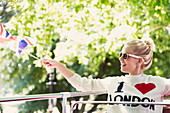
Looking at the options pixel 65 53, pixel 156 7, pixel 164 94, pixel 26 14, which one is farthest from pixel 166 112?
pixel 65 53

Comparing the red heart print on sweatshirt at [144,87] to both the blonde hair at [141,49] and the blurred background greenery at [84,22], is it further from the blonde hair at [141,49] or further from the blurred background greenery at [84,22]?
the blurred background greenery at [84,22]

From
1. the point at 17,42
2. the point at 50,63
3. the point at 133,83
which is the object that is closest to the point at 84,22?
the point at 17,42

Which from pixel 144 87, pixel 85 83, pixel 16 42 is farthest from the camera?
pixel 16 42

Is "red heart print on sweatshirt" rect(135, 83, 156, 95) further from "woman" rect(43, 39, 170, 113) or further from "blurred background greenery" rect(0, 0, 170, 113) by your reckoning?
"blurred background greenery" rect(0, 0, 170, 113)

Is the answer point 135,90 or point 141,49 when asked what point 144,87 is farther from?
point 141,49

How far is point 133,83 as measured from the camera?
1.74 meters

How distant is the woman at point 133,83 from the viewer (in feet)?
5.50

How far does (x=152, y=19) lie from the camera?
779cm

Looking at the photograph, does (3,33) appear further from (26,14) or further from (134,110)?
(26,14)

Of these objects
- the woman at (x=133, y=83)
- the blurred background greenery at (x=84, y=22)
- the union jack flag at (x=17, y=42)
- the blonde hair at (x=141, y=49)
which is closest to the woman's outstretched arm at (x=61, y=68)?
the woman at (x=133, y=83)

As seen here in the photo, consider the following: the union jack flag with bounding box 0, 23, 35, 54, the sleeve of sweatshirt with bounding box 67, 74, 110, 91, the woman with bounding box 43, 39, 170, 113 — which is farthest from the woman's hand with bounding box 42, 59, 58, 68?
the union jack flag with bounding box 0, 23, 35, 54

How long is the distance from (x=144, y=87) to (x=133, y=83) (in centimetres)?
8

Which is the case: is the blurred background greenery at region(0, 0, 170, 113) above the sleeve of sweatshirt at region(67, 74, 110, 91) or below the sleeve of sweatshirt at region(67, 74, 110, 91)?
above

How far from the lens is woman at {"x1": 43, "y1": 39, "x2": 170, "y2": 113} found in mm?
1678
